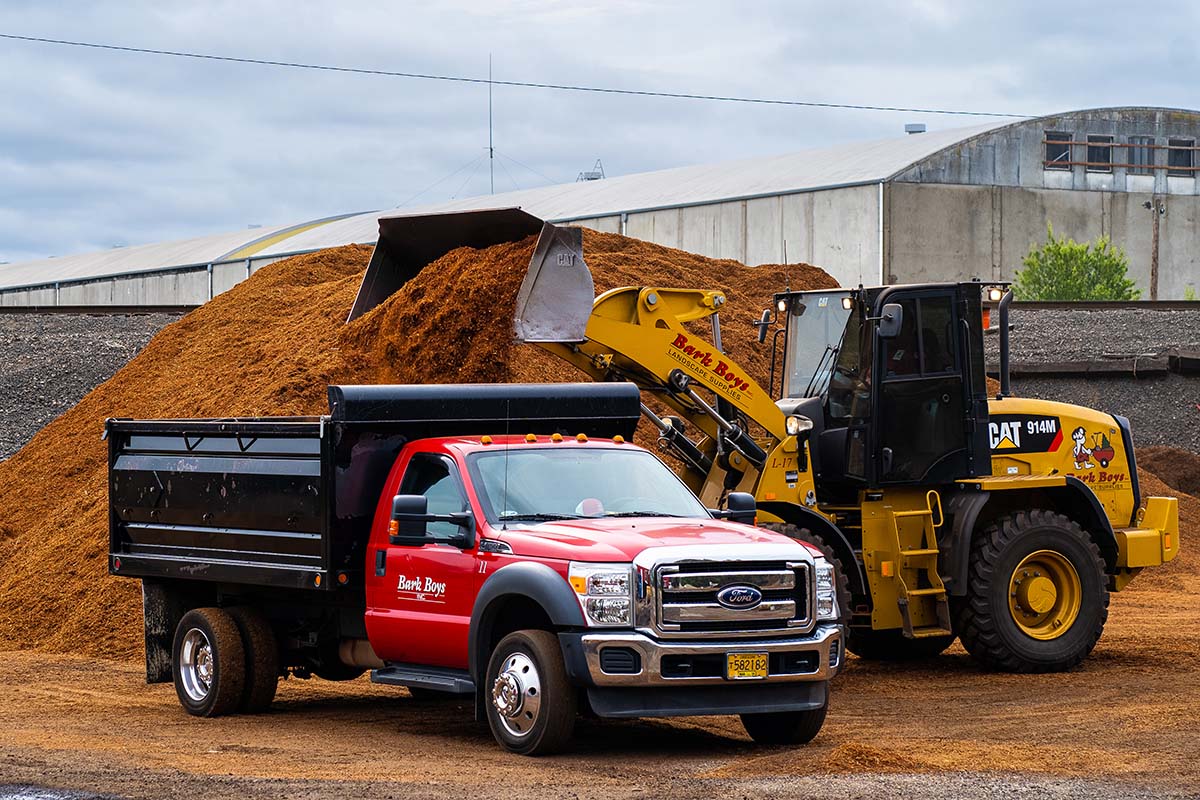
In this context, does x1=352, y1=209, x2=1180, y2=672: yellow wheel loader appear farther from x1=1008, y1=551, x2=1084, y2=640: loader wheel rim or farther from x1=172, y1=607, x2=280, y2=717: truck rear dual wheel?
x1=172, y1=607, x2=280, y2=717: truck rear dual wheel

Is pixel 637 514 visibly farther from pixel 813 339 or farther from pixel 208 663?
pixel 813 339

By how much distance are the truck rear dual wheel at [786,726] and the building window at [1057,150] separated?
39.1m

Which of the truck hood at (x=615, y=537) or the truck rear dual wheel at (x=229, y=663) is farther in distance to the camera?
the truck rear dual wheel at (x=229, y=663)

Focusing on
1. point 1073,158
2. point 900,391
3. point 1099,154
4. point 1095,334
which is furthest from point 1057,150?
point 900,391

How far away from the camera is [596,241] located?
89.7 feet

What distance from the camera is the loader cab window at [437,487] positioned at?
10359mm

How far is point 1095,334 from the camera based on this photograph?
32.4 meters

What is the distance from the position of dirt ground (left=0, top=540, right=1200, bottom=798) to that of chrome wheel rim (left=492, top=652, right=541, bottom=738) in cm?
20

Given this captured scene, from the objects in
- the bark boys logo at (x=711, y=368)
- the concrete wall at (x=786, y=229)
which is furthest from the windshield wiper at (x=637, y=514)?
the concrete wall at (x=786, y=229)

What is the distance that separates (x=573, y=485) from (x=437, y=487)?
860 millimetres

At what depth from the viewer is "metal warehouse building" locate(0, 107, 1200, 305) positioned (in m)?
43.8

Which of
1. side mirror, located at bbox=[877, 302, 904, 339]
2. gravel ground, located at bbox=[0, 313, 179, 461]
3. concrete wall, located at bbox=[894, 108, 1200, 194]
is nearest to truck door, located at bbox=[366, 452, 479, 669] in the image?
side mirror, located at bbox=[877, 302, 904, 339]

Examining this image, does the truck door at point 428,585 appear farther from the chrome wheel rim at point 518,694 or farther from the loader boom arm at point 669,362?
the loader boom arm at point 669,362

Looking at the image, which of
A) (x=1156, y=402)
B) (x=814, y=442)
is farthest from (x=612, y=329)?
(x=1156, y=402)
